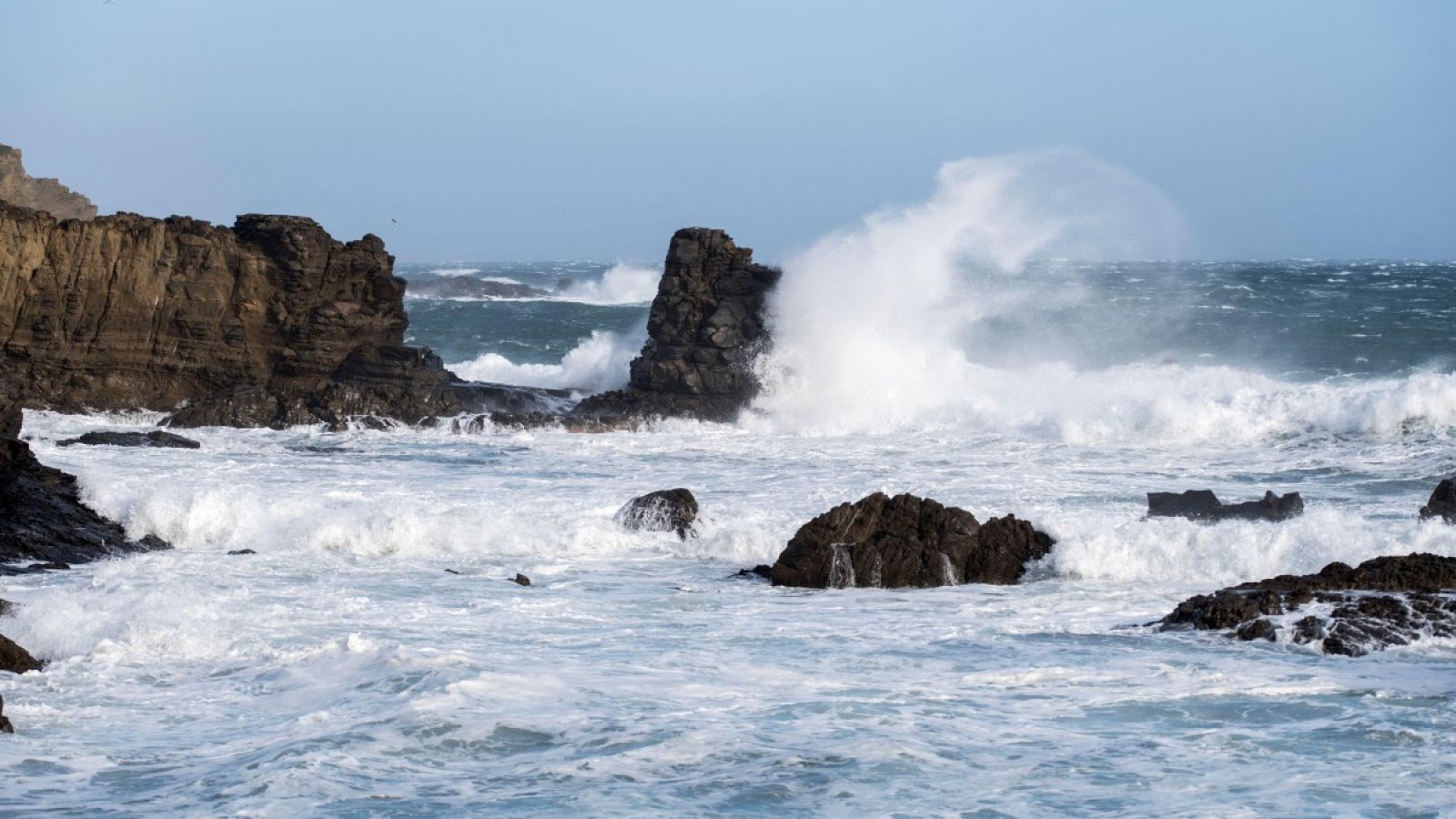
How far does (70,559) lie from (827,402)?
572 inches

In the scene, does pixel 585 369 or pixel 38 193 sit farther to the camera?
pixel 38 193

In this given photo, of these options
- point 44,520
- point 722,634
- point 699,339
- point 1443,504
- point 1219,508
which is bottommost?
point 722,634

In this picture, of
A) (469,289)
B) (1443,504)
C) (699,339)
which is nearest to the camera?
(1443,504)

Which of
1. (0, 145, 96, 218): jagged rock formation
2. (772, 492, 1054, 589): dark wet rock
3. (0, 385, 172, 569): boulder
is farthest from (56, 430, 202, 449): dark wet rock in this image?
(0, 145, 96, 218): jagged rock formation

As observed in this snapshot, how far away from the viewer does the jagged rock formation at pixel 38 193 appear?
172 feet

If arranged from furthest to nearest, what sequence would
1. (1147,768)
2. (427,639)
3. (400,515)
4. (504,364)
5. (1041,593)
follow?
(504,364)
(400,515)
(1041,593)
(427,639)
(1147,768)

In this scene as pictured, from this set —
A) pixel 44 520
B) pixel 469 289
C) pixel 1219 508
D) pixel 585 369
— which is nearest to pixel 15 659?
pixel 44 520

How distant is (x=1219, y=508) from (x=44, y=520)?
10.7 meters

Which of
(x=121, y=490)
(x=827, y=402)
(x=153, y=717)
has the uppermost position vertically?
(x=827, y=402)

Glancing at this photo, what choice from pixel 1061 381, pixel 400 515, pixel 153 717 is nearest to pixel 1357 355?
pixel 1061 381

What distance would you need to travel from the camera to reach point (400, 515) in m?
15.2

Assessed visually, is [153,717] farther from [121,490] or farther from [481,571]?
[121,490]

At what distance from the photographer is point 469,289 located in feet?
226

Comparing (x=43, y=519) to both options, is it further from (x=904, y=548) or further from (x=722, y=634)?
(x=904, y=548)
